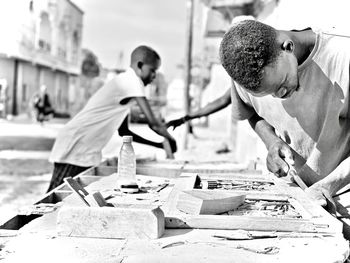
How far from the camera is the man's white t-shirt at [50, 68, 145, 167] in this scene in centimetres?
419

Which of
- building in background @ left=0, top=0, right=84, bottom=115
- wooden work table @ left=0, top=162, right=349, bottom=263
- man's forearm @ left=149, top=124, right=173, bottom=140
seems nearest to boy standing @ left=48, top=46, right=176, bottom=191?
man's forearm @ left=149, top=124, right=173, bottom=140

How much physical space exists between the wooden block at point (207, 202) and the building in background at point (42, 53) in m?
15.4

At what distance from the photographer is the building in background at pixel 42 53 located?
23156mm

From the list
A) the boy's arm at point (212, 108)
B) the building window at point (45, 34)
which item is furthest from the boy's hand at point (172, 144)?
the building window at point (45, 34)

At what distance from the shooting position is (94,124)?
423 centimetres

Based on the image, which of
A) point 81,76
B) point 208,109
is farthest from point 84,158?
point 81,76

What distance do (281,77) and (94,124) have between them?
7.87ft

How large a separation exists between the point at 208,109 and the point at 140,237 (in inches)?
127

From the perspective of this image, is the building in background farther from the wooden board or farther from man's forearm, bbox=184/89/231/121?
the wooden board

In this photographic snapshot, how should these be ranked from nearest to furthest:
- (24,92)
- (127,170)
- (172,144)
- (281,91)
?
(281,91) → (127,170) → (172,144) → (24,92)

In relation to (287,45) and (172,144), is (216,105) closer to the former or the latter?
(172,144)

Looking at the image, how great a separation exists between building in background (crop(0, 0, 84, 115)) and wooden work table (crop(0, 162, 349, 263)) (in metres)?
15.7

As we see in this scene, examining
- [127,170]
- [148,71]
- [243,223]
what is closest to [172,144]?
[148,71]

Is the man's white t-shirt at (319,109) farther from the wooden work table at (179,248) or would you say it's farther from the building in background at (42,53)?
the building in background at (42,53)
